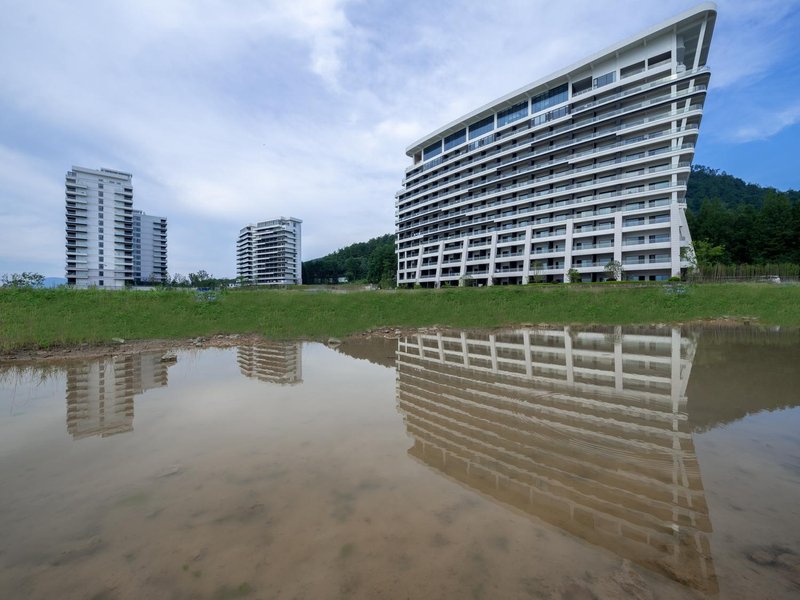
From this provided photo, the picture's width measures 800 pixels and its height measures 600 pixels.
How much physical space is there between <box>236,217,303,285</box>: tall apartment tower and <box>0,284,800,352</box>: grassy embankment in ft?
414

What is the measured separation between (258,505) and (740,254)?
8538 centimetres

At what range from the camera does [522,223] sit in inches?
2672

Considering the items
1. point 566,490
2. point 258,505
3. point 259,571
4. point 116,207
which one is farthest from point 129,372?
point 116,207

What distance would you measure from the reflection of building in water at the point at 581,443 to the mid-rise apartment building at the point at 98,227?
111536 millimetres

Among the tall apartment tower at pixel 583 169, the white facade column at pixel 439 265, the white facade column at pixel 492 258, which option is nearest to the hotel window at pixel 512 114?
the tall apartment tower at pixel 583 169

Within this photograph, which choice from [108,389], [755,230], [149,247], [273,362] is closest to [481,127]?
[755,230]

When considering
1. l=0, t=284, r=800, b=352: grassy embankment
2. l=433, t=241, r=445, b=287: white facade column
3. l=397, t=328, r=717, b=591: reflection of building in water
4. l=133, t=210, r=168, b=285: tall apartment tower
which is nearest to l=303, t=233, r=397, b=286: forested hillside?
l=433, t=241, r=445, b=287: white facade column

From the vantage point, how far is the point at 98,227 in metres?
95.0

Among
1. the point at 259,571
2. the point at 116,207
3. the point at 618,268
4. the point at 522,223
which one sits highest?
the point at 116,207

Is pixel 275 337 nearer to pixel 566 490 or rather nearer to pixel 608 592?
pixel 566 490

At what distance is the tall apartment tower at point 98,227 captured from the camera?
3634 inches

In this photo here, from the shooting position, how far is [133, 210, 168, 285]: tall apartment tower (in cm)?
12794

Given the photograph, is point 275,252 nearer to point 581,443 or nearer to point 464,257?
point 464,257

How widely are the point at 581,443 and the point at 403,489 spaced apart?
9.46ft
